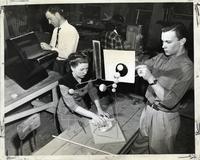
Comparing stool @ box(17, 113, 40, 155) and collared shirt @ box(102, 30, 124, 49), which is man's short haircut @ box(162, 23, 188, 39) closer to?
collared shirt @ box(102, 30, 124, 49)

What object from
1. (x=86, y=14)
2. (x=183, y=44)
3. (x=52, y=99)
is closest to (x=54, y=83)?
(x=52, y=99)

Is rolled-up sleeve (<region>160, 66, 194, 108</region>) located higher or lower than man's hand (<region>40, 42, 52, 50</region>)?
lower

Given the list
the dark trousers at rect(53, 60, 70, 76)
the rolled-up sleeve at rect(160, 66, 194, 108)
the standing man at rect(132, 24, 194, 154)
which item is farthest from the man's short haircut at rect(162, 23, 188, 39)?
the dark trousers at rect(53, 60, 70, 76)

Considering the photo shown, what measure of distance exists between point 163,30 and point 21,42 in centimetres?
56

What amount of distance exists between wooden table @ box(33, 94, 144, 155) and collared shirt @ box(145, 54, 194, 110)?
0.34ft

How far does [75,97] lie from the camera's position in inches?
51.8

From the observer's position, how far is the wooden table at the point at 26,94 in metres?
1.29

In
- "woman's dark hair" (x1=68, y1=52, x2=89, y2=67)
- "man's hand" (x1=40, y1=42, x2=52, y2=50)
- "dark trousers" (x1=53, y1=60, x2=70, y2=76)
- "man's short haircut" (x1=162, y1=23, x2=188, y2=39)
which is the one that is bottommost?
"dark trousers" (x1=53, y1=60, x2=70, y2=76)

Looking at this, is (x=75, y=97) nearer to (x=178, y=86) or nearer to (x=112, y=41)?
(x=112, y=41)

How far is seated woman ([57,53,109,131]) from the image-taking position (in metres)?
1.31

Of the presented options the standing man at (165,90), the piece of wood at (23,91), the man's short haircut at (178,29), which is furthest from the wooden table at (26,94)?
the man's short haircut at (178,29)

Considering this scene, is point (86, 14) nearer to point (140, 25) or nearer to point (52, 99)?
point (140, 25)

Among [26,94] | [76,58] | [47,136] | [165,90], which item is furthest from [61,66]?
[165,90]

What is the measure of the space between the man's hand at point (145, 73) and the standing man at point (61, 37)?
0.27 metres
